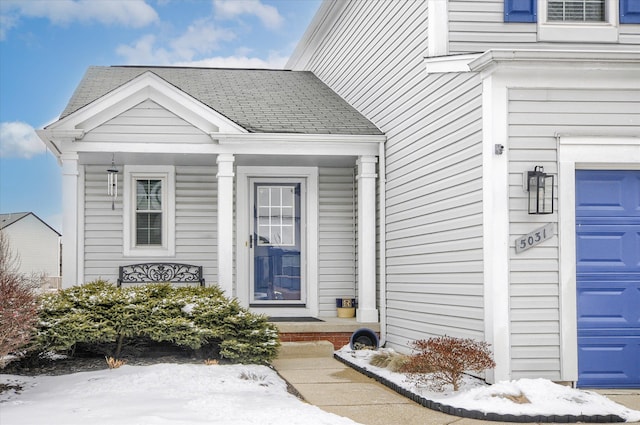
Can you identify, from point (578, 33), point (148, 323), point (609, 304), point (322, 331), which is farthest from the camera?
point (322, 331)

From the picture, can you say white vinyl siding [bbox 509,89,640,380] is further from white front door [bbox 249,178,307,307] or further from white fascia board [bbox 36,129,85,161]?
white fascia board [bbox 36,129,85,161]

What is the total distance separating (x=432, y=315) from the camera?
9922 millimetres

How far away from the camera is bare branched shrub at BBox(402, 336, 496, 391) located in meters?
7.55

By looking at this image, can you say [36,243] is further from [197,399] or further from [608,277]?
[608,277]

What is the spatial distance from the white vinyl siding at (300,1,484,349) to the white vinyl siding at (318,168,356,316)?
1260 mm

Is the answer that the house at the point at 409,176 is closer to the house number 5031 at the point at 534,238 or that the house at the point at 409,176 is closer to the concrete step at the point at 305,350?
the house number 5031 at the point at 534,238

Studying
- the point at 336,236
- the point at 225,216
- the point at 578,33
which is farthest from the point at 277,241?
the point at 578,33

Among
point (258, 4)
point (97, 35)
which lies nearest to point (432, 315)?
point (97, 35)

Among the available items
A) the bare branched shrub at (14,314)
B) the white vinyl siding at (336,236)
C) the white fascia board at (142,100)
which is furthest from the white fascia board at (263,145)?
the bare branched shrub at (14,314)

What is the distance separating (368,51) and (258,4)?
47461 millimetres

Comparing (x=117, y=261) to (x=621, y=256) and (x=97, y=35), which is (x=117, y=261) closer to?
(x=621, y=256)

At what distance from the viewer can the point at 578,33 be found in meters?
9.54

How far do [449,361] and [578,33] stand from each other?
4.39 m

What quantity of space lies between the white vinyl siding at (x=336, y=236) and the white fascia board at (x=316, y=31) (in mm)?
3188
